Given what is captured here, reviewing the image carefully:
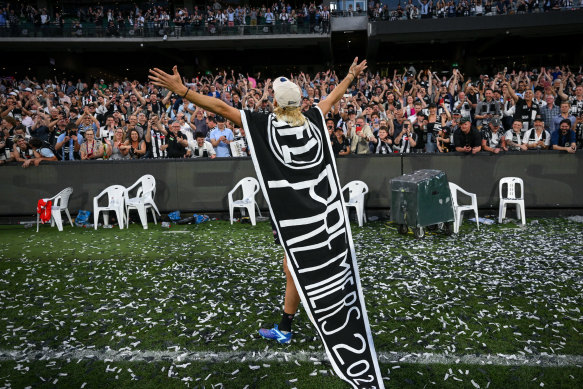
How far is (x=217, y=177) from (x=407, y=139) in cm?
470

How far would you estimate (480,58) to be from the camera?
105 feet

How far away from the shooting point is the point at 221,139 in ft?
34.3

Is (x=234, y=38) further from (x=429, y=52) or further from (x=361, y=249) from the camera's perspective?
(x=361, y=249)

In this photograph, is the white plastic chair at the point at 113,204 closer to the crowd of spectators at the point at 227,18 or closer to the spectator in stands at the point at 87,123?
the spectator in stands at the point at 87,123

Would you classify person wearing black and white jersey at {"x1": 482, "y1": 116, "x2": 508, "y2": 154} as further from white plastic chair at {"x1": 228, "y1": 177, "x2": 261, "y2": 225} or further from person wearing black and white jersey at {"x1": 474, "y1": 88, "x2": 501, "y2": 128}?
white plastic chair at {"x1": 228, "y1": 177, "x2": 261, "y2": 225}

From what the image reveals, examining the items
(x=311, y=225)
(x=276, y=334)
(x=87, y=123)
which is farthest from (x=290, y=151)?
(x=87, y=123)

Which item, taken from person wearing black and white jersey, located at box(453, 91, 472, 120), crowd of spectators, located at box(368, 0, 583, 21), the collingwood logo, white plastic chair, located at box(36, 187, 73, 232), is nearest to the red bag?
white plastic chair, located at box(36, 187, 73, 232)

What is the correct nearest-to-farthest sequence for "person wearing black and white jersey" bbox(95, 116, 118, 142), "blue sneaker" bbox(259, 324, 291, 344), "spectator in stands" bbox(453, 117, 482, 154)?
"blue sneaker" bbox(259, 324, 291, 344) → "spectator in stands" bbox(453, 117, 482, 154) → "person wearing black and white jersey" bbox(95, 116, 118, 142)

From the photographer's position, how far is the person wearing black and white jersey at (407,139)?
33.2 ft

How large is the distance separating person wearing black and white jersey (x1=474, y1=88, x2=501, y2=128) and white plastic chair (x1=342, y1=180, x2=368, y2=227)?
4023 millimetres

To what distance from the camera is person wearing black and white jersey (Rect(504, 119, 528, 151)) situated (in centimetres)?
966

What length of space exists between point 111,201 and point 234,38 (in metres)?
22.5

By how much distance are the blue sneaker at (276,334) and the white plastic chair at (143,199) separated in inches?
240

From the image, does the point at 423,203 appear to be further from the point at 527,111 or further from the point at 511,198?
the point at 527,111
